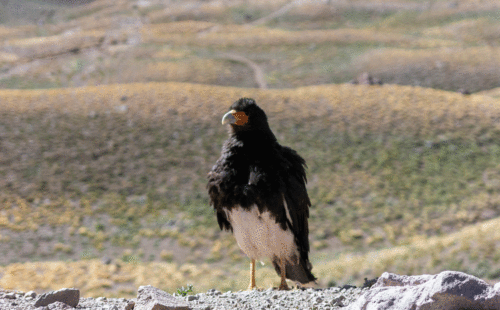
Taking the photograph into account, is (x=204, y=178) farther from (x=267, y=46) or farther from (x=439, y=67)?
(x=267, y=46)

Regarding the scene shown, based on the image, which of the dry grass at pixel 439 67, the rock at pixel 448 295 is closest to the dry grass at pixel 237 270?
the rock at pixel 448 295

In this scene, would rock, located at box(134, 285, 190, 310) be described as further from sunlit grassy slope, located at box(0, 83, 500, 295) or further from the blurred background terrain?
sunlit grassy slope, located at box(0, 83, 500, 295)

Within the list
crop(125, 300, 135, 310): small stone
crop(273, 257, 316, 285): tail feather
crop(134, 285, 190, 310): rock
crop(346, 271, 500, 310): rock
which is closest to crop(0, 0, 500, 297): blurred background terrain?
crop(273, 257, 316, 285): tail feather

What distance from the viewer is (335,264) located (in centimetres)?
1513

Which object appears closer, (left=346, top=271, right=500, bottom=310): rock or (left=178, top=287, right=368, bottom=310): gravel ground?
(left=346, top=271, right=500, bottom=310): rock

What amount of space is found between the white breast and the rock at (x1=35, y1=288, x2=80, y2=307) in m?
2.66

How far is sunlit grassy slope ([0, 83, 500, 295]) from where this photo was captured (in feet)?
50.4

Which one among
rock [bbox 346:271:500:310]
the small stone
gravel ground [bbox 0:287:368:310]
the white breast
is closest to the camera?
rock [bbox 346:271:500:310]

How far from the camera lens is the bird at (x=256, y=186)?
24.4 ft

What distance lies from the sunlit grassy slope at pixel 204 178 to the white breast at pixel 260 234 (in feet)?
19.5

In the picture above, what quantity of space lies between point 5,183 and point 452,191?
59.5 ft

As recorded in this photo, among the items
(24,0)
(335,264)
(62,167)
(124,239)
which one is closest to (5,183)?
(62,167)

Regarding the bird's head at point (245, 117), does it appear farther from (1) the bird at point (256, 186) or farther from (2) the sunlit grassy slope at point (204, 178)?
(2) the sunlit grassy slope at point (204, 178)

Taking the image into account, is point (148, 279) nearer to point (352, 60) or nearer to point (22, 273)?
point (22, 273)
